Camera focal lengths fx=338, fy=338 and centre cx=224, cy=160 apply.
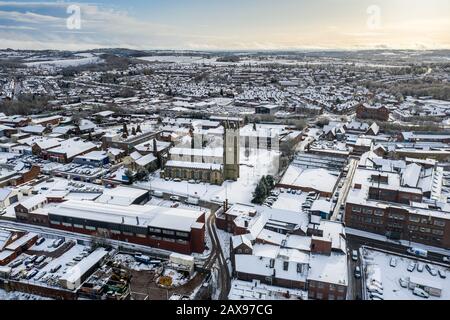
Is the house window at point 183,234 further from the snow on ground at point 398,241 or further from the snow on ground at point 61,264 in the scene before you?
the snow on ground at point 398,241

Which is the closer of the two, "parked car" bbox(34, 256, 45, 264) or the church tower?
"parked car" bbox(34, 256, 45, 264)

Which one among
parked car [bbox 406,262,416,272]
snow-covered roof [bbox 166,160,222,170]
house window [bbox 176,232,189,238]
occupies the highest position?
snow-covered roof [bbox 166,160,222,170]

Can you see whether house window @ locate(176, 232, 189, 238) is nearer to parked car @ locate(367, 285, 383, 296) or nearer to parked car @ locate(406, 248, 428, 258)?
parked car @ locate(367, 285, 383, 296)

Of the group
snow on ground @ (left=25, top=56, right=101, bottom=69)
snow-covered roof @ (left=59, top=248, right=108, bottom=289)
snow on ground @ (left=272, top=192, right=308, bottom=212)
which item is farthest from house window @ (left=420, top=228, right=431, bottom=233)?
snow on ground @ (left=25, top=56, right=101, bottom=69)

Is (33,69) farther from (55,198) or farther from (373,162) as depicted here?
(373,162)

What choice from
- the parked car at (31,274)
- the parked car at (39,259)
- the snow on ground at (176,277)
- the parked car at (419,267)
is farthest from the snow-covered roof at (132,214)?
the parked car at (419,267)

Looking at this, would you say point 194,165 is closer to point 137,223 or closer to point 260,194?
point 260,194
